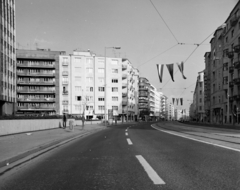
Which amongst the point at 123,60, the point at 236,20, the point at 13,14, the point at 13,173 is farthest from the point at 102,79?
the point at 13,173

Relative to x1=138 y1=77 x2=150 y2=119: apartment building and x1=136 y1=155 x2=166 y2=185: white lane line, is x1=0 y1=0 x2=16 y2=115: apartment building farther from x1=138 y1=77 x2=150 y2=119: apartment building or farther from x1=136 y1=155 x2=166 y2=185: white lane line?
x1=138 y1=77 x2=150 y2=119: apartment building

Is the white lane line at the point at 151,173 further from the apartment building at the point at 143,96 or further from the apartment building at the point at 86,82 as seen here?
the apartment building at the point at 143,96

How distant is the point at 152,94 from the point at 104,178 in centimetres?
15092

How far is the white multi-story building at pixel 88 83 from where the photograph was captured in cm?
7631

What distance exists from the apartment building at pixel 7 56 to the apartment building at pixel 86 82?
82.3ft

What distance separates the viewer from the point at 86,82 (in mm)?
77688

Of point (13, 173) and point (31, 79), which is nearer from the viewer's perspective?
point (13, 173)

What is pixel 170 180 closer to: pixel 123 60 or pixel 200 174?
pixel 200 174

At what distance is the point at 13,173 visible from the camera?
589 centimetres

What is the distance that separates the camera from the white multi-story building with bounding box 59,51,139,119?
76312 mm

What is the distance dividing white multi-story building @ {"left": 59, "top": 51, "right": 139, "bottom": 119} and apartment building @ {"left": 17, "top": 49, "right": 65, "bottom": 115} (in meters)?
2.18

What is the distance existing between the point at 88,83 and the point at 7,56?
32.2m

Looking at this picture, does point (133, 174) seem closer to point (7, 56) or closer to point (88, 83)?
point (7, 56)

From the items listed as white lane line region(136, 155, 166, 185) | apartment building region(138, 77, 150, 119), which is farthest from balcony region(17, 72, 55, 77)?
white lane line region(136, 155, 166, 185)
